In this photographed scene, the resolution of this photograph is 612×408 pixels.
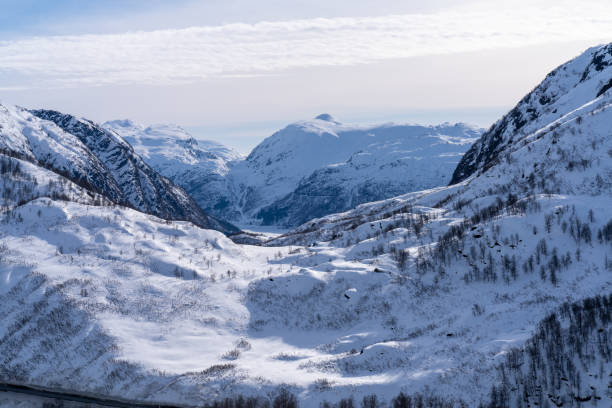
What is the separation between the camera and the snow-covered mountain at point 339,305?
7394 centimetres

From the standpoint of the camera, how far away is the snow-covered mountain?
7394cm

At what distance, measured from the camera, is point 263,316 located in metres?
104

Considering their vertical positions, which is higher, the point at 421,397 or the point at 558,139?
the point at 558,139

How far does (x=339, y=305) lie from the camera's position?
4050 inches

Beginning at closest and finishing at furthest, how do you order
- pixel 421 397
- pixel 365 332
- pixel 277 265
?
pixel 421 397 → pixel 365 332 → pixel 277 265

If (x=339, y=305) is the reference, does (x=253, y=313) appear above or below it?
below

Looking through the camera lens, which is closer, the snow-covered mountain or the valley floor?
the snow-covered mountain

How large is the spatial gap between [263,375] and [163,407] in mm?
14484

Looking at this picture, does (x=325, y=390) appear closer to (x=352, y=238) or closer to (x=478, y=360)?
(x=478, y=360)

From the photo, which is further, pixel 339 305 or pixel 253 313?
pixel 253 313

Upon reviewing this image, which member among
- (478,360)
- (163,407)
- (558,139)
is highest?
(558,139)

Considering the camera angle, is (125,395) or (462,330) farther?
(462,330)

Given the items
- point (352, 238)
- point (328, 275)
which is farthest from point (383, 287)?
point (352, 238)

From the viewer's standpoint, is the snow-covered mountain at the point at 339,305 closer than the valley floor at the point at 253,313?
Yes
